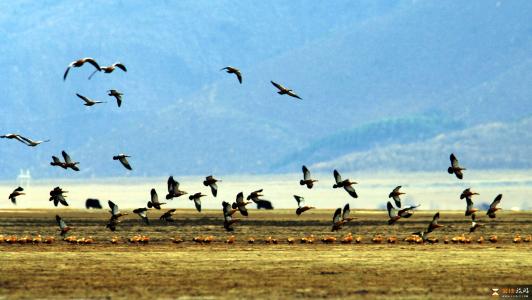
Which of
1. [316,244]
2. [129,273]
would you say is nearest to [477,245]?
[316,244]

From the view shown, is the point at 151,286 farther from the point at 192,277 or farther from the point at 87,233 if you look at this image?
the point at 87,233

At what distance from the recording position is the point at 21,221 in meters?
101

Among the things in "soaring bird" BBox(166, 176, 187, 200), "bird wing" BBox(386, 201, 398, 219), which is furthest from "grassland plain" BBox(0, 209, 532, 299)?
"soaring bird" BBox(166, 176, 187, 200)

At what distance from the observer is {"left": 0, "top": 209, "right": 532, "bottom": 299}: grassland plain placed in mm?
39469

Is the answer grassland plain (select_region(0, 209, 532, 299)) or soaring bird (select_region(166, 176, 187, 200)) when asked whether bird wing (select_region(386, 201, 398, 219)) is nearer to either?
grassland plain (select_region(0, 209, 532, 299))

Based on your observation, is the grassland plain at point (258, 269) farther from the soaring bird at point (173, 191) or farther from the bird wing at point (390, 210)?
the soaring bird at point (173, 191)

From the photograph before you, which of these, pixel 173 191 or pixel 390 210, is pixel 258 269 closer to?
pixel 173 191

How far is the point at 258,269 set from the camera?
1895 inches

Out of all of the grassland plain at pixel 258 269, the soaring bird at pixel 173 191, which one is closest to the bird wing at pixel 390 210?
the grassland plain at pixel 258 269

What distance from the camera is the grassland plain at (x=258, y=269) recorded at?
129ft

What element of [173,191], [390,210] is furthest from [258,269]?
[390,210]

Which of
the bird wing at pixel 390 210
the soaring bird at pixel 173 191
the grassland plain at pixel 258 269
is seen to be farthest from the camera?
the bird wing at pixel 390 210

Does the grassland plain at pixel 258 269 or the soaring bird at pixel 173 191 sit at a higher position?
the soaring bird at pixel 173 191

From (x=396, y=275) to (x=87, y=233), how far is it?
3555cm
